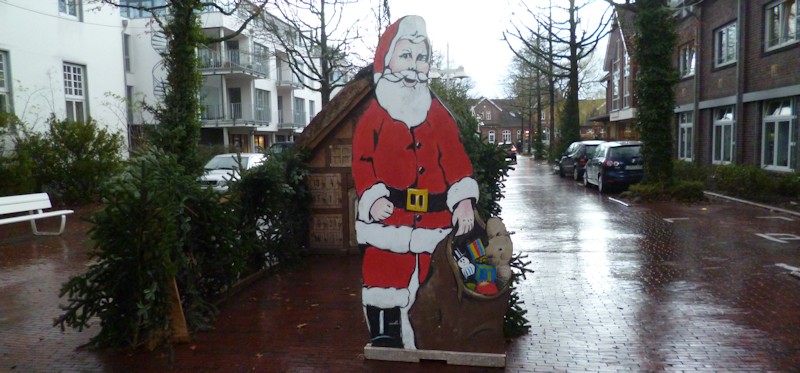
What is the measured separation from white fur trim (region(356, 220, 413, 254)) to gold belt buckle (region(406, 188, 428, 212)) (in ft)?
0.57

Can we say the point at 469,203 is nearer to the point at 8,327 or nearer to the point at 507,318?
the point at 507,318

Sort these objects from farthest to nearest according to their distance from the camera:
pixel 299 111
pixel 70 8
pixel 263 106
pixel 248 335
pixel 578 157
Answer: pixel 299 111 < pixel 263 106 < pixel 578 157 < pixel 70 8 < pixel 248 335

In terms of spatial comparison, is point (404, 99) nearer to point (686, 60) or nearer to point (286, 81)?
point (686, 60)

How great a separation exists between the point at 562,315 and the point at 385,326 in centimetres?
217

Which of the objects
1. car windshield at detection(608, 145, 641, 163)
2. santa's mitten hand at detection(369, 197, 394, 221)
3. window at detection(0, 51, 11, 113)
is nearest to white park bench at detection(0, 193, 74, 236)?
window at detection(0, 51, 11, 113)

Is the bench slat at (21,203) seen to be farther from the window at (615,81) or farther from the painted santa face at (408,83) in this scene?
the window at (615,81)

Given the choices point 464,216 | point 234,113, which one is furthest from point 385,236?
point 234,113

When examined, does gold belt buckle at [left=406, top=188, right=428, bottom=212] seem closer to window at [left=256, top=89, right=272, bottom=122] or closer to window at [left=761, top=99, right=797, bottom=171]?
window at [left=761, top=99, right=797, bottom=171]

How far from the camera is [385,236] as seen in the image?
491 cm

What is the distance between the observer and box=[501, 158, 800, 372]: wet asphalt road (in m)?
5.05

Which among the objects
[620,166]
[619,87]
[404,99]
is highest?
[619,87]

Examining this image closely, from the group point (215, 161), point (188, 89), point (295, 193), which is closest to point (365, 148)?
point (295, 193)

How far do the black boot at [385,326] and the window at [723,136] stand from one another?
1893 cm

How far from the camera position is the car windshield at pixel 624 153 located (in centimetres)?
1920
